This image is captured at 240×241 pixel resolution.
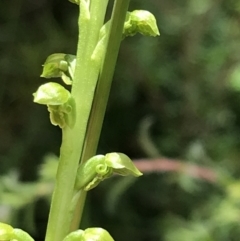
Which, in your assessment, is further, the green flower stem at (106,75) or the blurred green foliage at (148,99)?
the blurred green foliage at (148,99)

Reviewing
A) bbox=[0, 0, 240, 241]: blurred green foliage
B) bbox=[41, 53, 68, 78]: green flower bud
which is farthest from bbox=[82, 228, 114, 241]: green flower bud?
bbox=[0, 0, 240, 241]: blurred green foliage

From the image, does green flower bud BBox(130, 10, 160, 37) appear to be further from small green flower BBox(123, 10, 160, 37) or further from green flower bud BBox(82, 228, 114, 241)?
green flower bud BBox(82, 228, 114, 241)

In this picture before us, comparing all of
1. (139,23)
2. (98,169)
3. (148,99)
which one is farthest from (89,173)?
(148,99)

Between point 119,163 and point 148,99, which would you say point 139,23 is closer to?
point 119,163

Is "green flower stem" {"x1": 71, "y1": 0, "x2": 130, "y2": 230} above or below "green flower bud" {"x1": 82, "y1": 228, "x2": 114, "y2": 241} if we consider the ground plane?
above

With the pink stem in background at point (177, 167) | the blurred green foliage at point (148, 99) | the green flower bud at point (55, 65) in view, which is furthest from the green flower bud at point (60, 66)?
the blurred green foliage at point (148, 99)

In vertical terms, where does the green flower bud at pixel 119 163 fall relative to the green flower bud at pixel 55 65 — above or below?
below

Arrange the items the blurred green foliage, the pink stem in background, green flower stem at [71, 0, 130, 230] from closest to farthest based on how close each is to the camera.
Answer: green flower stem at [71, 0, 130, 230] < the pink stem in background < the blurred green foliage

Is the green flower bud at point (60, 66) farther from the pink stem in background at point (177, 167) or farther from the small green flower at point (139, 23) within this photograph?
the pink stem in background at point (177, 167)
